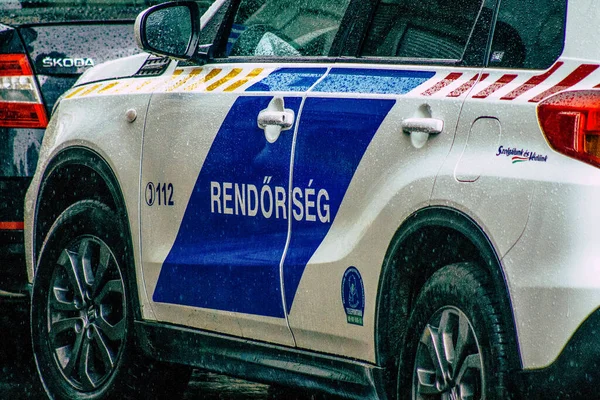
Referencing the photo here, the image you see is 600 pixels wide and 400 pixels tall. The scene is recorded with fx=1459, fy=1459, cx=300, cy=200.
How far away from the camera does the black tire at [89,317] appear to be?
235 inches

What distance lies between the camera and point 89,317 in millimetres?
6176

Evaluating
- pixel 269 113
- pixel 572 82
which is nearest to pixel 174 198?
pixel 269 113

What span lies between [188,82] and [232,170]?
0.61 meters

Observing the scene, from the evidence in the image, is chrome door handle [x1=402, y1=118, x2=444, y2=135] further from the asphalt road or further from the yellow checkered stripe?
the asphalt road

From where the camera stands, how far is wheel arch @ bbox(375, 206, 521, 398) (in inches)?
166

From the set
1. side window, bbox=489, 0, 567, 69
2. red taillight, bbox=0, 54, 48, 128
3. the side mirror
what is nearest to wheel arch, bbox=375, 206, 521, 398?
side window, bbox=489, 0, 567, 69

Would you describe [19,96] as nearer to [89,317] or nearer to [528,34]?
[89,317]

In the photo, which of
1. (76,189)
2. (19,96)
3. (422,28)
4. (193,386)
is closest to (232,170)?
(422,28)

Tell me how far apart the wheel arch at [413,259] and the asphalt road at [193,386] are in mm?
1666

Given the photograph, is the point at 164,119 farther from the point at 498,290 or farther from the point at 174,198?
the point at 498,290

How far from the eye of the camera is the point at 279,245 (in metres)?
5.00

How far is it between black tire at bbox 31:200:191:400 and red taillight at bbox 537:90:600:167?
250cm

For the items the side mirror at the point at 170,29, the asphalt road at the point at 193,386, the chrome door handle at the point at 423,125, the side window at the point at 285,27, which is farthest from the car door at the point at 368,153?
the asphalt road at the point at 193,386

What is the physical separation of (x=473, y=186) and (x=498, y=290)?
31cm
